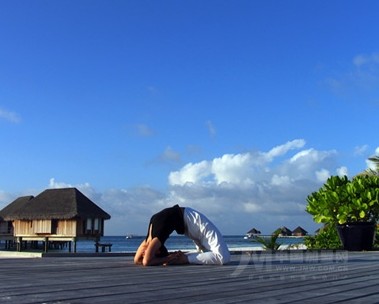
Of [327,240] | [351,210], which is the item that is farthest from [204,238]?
[327,240]

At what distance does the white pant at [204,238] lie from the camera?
5902 millimetres

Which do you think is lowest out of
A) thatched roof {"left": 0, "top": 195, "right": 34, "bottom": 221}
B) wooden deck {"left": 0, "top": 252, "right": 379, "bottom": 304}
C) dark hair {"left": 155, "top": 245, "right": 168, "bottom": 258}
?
wooden deck {"left": 0, "top": 252, "right": 379, "bottom": 304}

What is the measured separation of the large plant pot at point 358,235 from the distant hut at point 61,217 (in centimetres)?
2282

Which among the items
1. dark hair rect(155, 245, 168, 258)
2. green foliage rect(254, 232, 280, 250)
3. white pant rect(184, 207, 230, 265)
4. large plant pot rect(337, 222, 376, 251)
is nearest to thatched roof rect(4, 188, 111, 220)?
green foliage rect(254, 232, 280, 250)

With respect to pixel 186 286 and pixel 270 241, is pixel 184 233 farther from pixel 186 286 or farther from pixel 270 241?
pixel 270 241

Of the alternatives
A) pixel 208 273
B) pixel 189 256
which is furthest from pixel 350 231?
pixel 208 273

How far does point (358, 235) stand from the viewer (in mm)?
10695

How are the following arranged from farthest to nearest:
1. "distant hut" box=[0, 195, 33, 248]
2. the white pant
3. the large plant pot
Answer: "distant hut" box=[0, 195, 33, 248] < the large plant pot < the white pant

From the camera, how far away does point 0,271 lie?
492 centimetres

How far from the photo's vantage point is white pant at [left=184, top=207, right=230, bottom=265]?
19.4 ft

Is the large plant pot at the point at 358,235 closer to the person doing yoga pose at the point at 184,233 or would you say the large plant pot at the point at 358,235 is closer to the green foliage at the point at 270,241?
the green foliage at the point at 270,241

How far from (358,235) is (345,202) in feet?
2.32

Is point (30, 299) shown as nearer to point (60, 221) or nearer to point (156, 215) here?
point (156, 215)

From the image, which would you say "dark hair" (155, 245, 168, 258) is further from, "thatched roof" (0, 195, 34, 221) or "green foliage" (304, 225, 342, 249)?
"thatched roof" (0, 195, 34, 221)
